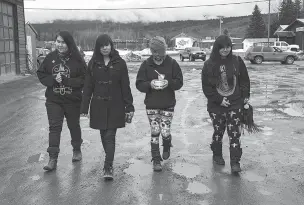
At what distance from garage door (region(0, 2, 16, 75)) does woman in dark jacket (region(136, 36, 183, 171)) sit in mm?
15189

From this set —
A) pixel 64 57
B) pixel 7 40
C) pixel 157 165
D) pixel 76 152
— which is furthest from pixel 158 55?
pixel 7 40

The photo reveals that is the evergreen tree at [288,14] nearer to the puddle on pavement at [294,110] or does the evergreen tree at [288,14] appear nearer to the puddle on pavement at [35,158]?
the puddle on pavement at [294,110]

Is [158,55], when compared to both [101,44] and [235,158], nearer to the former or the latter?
[101,44]

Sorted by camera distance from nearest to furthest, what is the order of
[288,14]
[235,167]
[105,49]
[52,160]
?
[105,49] < [235,167] < [52,160] < [288,14]

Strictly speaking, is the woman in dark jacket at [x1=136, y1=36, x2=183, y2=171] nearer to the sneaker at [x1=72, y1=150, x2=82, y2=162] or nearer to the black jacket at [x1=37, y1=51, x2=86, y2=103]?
the black jacket at [x1=37, y1=51, x2=86, y2=103]

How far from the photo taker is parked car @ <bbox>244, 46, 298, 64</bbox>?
30766 mm

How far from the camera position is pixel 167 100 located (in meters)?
4.57

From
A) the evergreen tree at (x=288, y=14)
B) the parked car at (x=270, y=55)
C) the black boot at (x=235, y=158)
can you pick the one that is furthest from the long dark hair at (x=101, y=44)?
the evergreen tree at (x=288, y=14)

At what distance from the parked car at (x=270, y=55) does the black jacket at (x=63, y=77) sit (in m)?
28.0

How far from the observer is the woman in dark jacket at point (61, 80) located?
4680 mm

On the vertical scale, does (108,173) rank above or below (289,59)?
below

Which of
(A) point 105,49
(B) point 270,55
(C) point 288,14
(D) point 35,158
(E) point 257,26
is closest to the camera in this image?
(A) point 105,49

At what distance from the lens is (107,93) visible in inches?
173

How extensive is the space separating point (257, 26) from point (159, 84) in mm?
92987
